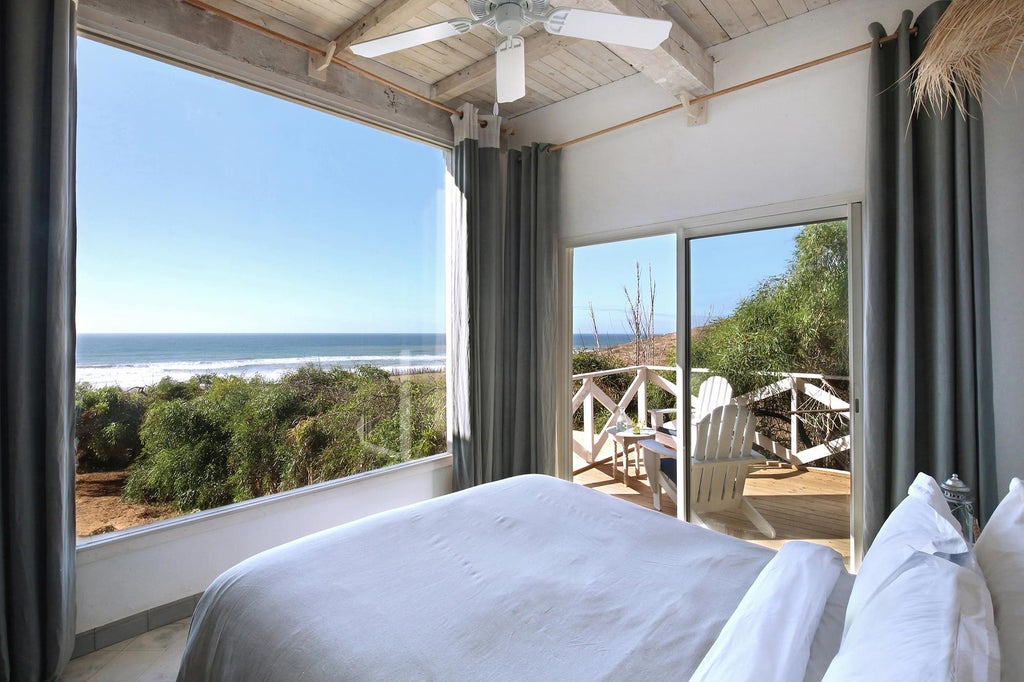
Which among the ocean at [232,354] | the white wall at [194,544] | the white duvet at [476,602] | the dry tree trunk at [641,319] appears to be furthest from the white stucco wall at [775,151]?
the white wall at [194,544]

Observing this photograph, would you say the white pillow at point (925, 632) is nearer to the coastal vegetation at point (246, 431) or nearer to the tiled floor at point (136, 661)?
the tiled floor at point (136, 661)

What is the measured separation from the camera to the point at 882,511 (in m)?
2.12

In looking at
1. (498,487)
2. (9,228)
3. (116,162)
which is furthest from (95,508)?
(498,487)

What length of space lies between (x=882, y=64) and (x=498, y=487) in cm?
240

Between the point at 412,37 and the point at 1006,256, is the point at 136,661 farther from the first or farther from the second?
the point at 1006,256

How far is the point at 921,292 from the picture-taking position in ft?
6.77

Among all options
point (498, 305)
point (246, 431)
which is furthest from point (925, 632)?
point (498, 305)

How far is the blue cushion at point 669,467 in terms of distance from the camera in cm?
300

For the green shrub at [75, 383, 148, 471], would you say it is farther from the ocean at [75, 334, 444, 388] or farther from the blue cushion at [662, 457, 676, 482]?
the blue cushion at [662, 457, 676, 482]

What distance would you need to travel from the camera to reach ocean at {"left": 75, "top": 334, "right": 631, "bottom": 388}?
2.14m

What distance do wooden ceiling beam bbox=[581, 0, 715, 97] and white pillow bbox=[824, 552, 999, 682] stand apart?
6.83 ft

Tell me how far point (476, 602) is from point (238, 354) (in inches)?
74.1

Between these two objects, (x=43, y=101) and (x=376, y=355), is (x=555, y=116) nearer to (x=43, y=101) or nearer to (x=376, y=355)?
(x=376, y=355)

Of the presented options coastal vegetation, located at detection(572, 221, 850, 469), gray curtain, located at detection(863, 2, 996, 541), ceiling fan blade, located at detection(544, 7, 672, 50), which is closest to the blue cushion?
coastal vegetation, located at detection(572, 221, 850, 469)
